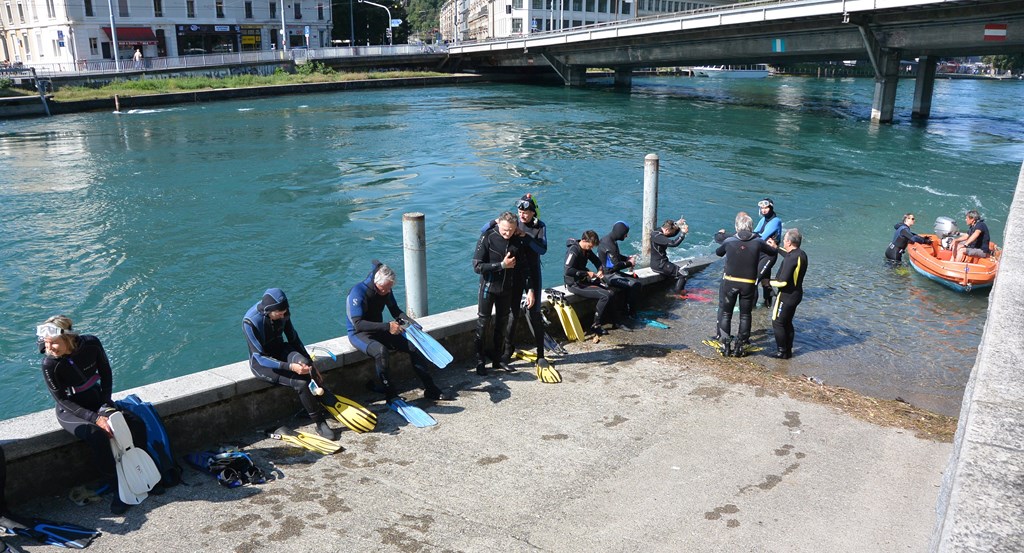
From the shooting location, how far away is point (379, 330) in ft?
26.1

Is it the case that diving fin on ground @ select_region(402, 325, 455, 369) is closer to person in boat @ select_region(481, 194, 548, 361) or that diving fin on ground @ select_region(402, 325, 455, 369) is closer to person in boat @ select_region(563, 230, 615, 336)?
person in boat @ select_region(481, 194, 548, 361)

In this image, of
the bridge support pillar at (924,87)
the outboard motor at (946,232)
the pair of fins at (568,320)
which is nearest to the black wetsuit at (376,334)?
the pair of fins at (568,320)

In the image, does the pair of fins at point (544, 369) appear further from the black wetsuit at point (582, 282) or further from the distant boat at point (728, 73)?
the distant boat at point (728, 73)

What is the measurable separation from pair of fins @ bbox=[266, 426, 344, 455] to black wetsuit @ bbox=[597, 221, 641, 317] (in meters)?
5.14

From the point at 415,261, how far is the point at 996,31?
37.8 meters

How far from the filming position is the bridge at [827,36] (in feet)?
123

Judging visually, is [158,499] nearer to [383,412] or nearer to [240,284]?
[383,412]

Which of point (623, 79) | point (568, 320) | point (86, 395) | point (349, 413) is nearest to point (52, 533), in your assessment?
point (86, 395)

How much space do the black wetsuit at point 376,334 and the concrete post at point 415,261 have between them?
905mm

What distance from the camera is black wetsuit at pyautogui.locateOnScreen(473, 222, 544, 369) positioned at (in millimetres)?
8641

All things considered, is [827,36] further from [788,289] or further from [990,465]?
[990,465]

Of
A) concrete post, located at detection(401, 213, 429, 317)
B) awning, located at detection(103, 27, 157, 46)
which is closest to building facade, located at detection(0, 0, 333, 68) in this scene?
awning, located at detection(103, 27, 157, 46)

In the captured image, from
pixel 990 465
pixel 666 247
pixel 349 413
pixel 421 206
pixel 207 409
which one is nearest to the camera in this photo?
pixel 990 465

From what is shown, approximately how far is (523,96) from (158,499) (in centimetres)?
5898
